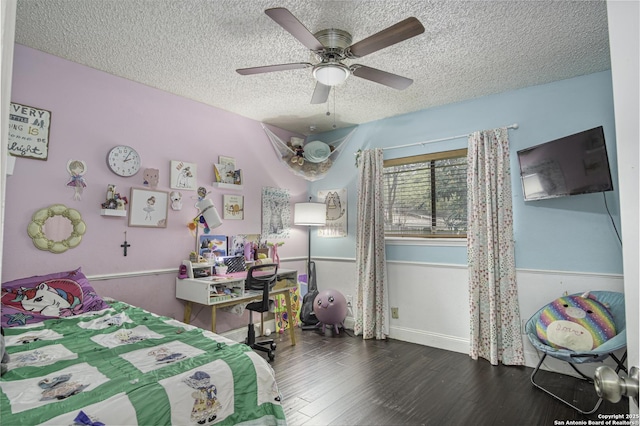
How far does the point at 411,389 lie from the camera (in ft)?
8.91

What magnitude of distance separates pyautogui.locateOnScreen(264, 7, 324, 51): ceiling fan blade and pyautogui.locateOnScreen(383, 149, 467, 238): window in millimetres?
2241

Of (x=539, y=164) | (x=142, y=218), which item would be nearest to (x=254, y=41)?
(x=142, y=218)

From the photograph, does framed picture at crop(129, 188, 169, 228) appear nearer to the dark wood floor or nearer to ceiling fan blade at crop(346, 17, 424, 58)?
the dark wood floor

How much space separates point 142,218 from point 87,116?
951 millimetres

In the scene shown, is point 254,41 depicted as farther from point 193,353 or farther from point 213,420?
point 213,420

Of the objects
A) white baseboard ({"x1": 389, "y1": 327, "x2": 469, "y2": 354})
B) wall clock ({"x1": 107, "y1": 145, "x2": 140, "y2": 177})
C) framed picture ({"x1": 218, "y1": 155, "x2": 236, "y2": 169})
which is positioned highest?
framed picture ({"x1": 218, "y1": 155, "x2": 236, "y2": 169})

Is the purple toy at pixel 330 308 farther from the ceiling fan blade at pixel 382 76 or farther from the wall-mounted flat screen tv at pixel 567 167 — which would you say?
the ceiling fan blade at pixel 382 76

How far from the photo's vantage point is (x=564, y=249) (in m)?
3.08

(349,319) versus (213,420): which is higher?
(213,420)

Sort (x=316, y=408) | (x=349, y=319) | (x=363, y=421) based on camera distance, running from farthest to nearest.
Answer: (x=349, y=319), (x=316, y=408), (x=363, y=421)

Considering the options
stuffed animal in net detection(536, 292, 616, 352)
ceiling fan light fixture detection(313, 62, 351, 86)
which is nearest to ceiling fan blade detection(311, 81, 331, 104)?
ceiling fan light fixture detection(313, 62, 351, 86)

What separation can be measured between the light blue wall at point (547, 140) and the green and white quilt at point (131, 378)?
8.70 feet

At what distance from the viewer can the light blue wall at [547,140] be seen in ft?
9.53

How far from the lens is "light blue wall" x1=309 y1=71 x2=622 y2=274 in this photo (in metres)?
2.91
